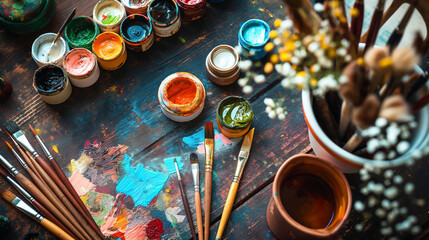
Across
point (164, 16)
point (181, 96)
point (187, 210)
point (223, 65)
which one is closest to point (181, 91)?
point (181, 96)

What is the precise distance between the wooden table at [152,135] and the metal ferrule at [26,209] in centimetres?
3

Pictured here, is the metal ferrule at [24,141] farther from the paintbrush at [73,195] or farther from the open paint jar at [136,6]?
the open paint jar at [136,6]

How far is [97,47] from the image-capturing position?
47.6 inches

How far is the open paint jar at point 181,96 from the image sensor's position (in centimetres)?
112

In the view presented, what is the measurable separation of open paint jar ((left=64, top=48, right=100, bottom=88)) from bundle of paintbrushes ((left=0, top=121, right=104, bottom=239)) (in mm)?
219

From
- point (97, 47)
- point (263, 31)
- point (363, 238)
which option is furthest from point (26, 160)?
point (363, 238)

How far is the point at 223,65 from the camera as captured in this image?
3.91 ft

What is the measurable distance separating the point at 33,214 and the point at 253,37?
0.83m

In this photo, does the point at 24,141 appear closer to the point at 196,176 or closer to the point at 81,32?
the point at 81,32

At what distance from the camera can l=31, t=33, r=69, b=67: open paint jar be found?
120 cm

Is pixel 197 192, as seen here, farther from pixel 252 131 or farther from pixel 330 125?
pixel 330 125

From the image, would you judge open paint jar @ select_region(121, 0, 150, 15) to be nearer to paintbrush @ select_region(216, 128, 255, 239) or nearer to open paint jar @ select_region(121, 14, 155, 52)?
open paint jar @ select_region(121, 14, 155, 52)

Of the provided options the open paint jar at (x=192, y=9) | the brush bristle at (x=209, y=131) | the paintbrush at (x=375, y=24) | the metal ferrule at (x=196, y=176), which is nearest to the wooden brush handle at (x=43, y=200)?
the metal ferrule at (x=196, y=176)

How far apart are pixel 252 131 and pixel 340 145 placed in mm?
294
